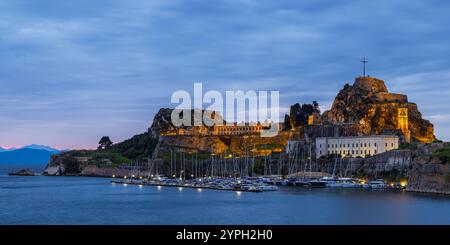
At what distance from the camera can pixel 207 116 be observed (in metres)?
148

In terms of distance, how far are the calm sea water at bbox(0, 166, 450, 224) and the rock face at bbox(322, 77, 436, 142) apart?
4301 centimetres

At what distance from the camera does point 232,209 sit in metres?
50.6

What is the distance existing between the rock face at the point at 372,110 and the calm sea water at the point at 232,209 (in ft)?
141

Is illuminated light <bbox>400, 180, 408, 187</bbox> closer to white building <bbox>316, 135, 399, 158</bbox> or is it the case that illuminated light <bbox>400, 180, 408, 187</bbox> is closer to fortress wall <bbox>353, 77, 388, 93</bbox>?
white building <bbox>316, 135, 399, 158</bbox>

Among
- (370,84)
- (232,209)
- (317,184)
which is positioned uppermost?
(370,84)

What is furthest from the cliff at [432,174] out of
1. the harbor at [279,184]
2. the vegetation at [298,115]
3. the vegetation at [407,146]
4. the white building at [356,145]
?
the vegetation at [298,115]

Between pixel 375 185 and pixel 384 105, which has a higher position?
pixel 384 105

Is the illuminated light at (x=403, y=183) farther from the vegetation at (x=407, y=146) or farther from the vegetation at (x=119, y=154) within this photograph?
the vegetation at (x=119, y=154)

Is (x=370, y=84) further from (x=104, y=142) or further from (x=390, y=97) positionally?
(x=104, y=142)

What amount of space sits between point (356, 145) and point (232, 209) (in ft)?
166

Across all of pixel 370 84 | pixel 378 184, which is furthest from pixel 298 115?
pixel 378 184

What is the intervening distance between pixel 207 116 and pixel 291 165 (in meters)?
50.5
